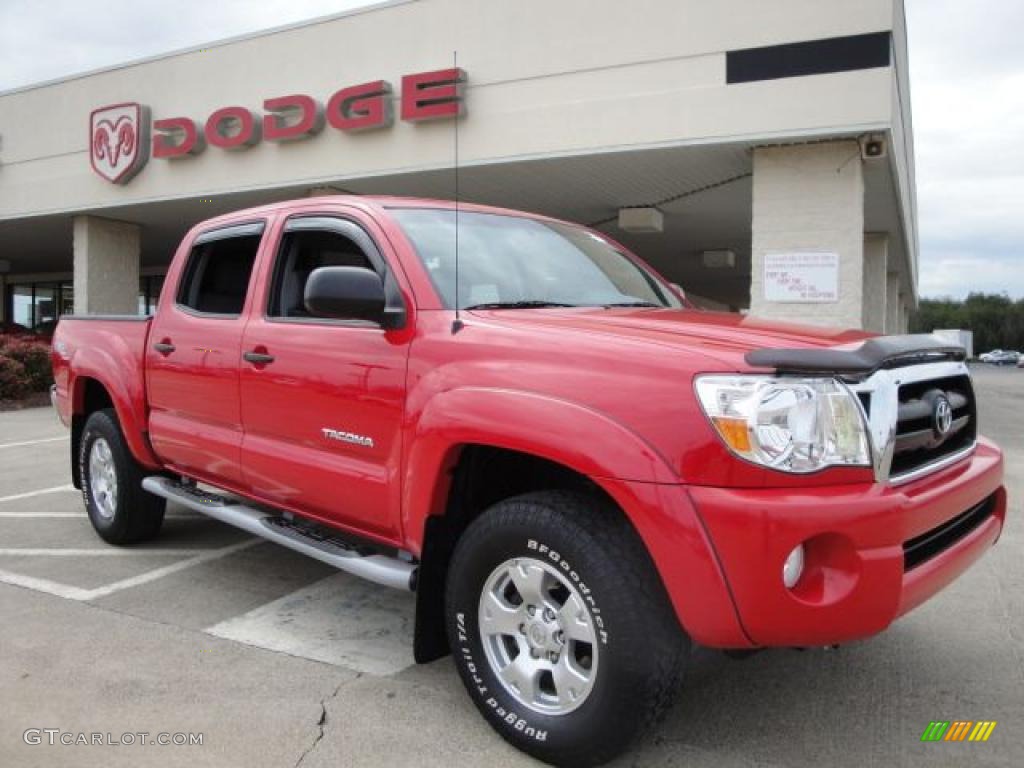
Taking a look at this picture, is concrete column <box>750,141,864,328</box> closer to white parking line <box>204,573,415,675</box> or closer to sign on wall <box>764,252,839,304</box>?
sign on wall <box>764,252,839,304</box>

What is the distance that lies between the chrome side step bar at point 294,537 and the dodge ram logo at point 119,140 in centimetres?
1322

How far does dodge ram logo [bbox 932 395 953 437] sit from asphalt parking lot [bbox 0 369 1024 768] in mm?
1072

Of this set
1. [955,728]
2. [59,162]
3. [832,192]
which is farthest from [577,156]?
[59,162]

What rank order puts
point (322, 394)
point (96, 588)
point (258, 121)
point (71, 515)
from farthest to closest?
point (258, 121) → point (71, 515) → point (96, 588) → point (322, 394)

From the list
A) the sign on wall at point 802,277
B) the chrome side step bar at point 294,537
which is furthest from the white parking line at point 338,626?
the sign on wall at point 802,277

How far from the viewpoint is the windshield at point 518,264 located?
339 centimetres

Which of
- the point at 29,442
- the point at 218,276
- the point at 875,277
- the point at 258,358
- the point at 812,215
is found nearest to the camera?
the point at 258,358

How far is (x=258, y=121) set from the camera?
14.6m

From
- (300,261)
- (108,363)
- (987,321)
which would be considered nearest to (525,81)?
(108,363)

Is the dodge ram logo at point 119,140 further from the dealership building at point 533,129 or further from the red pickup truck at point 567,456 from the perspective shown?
the red pickup truck at point 567,456

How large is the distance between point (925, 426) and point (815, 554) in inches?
27.8

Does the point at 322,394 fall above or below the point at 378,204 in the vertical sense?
below

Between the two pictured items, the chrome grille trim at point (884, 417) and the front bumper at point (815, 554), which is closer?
the front bumper at point (815, 554)

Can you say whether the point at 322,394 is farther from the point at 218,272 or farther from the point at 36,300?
the point at 36,300
